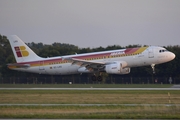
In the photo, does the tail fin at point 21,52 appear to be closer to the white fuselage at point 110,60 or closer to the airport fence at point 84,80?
the white fuselage at point 110,60

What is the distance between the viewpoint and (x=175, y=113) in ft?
68.3

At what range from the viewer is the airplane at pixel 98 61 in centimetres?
5153

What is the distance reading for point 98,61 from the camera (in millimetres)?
54125

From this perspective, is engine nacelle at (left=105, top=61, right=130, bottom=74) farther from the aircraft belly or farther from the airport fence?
the airport fence

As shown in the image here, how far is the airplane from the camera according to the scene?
51531mm

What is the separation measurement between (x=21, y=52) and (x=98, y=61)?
12.2 m

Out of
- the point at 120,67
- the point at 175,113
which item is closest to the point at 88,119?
the point at 175,113

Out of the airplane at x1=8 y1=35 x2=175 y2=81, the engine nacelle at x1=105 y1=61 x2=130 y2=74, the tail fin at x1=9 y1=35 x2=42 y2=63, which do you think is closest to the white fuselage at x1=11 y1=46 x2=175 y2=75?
the airplane at x1=8 y1=35 x2=175 y2=81

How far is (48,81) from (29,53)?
595 centimetres

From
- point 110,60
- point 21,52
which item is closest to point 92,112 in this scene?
point 110,60

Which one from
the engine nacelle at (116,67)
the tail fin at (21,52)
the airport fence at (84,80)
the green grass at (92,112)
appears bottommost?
the green grass at (92,112)

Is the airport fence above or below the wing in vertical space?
below

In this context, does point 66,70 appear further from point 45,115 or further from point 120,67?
point 45,115

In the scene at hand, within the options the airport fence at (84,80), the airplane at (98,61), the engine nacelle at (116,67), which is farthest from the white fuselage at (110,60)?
the airport fence at (84,80)
